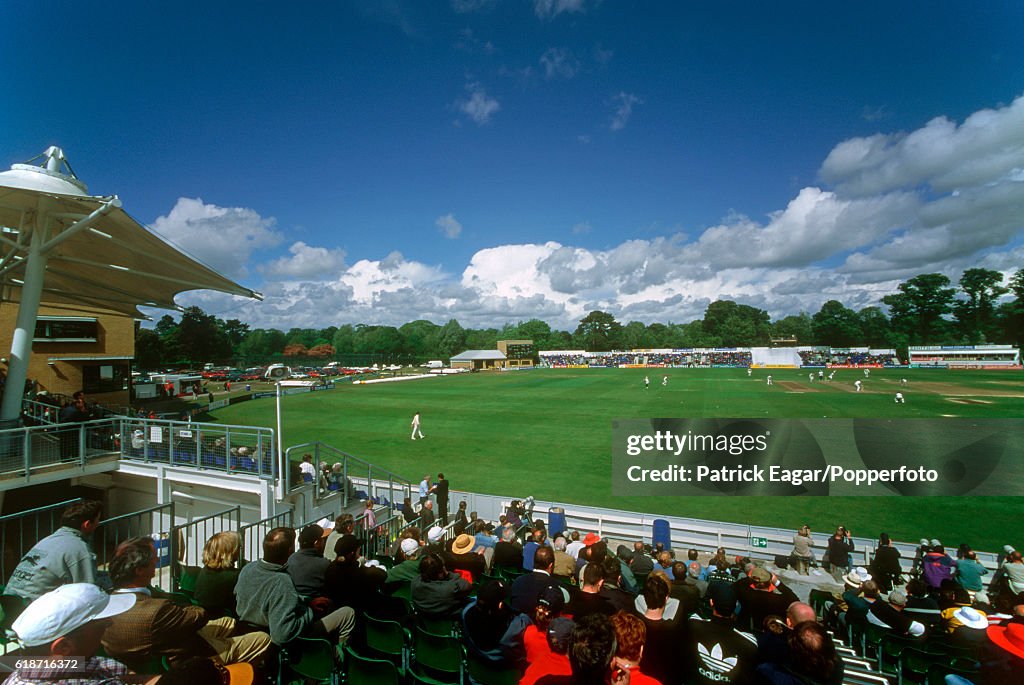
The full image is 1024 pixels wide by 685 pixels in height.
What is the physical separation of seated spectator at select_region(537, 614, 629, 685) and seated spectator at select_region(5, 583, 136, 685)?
2.25 meters

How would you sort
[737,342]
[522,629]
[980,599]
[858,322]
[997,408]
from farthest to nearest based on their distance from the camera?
[737,342]
[858,322]
[997,408]
[980,599]
[522,629]

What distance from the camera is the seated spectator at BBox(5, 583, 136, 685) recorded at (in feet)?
7.42

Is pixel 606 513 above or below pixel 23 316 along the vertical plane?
below

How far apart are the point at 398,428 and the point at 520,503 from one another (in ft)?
51.5

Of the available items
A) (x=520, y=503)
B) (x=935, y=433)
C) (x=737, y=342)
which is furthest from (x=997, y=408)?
(x=737, y=342)

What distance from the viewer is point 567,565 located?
6027 millimetres

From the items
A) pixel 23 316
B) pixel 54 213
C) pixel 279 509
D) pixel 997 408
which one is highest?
pixel 54 213

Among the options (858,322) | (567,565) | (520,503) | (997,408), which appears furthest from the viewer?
(858,322)

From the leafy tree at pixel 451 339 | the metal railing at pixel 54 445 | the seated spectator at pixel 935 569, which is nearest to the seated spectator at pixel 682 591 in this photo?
the seated spectator at pixel 935 569

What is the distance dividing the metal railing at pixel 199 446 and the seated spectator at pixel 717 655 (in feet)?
28.0

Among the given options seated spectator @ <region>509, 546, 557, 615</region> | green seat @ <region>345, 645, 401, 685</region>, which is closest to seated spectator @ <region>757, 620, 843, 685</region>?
seated spectator @ <region>509, 546, 557, 615</region>

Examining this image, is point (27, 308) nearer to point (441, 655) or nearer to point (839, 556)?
point (441, 655)

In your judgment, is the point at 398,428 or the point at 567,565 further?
the point at 398,428

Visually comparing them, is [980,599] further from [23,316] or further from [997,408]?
[997,408]
